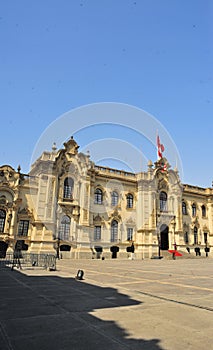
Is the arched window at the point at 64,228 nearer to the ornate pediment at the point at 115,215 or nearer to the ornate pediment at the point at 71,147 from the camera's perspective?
the ornate pediment at the point at 115,215

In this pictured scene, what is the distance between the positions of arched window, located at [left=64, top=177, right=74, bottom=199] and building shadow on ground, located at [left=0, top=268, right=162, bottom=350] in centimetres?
2881

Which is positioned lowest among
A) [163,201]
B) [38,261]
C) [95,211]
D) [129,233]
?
[38,261]

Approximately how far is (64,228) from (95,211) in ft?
18.3

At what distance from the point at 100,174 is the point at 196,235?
72.0ft

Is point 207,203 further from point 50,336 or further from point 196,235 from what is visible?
point 50,336

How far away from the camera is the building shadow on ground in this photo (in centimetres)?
453

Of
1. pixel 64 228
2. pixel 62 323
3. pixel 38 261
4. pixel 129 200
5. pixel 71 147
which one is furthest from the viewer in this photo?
pixel 129 200

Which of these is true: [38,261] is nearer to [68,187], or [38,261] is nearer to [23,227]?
[23,227]

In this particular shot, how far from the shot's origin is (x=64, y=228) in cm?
3644

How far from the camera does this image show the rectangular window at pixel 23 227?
34256 millimetres

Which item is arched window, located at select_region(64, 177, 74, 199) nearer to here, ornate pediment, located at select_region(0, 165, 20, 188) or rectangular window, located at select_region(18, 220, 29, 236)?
A: rectangular window, located at select_region(18, 220, 29, 236)

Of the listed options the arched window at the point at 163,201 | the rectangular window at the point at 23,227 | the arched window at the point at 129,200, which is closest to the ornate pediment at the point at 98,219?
the arched window at the point at 129,200

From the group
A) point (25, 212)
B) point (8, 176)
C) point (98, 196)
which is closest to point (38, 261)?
point (25, 212)

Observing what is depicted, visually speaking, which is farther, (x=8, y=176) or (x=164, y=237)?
(x=164, y=237)
